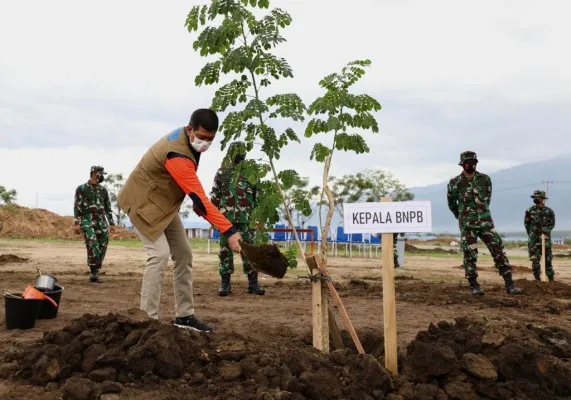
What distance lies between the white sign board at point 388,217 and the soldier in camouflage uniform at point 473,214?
489cm

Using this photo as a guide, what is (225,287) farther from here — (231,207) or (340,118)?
(340,118)

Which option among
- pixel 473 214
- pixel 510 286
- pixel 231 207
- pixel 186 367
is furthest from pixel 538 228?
pixel 186 367

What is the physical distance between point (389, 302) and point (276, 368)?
88 centimetres

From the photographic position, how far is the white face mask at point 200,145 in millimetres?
4648

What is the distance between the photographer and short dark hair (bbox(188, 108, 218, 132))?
4.56 m

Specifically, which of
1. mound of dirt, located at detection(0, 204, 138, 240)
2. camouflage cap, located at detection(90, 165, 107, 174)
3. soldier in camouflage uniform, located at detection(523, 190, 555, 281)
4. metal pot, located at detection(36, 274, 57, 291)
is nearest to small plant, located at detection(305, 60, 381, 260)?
metal pot, located at detection(36, 274, 57, 291)

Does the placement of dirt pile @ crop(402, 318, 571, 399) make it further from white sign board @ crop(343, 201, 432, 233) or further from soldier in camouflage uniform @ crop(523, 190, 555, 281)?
soldier in camouflage uniform @ crop(523, 190, 555, 281)

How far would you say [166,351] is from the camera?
369 centimetres

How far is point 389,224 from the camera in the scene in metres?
3.77

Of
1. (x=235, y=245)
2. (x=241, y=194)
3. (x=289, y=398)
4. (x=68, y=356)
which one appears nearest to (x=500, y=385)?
(x=289, y=398)

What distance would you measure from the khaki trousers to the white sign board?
1.74 m

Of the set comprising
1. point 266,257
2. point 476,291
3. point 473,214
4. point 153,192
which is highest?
point 153,192

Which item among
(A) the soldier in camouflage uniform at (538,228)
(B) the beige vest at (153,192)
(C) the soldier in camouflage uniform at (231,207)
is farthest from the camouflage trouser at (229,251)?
(A) the soldier in camouflage uniform at (538,228)

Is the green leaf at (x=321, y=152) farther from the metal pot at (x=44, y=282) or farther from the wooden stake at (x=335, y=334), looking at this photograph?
the metal pot at (x=44, y=282)
